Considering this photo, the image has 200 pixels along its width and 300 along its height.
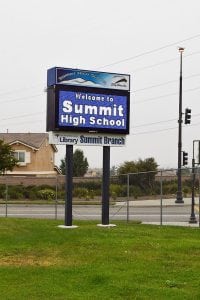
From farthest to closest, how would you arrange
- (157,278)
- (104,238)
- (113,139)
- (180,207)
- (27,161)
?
(27,161) < (180,207) < (113,139) < (104,238) < (157,278)

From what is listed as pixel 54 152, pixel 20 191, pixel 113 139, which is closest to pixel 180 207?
pixel 113 139

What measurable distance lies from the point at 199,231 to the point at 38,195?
26.4 metres

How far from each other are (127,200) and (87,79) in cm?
765

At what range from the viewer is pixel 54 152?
78.3 meters

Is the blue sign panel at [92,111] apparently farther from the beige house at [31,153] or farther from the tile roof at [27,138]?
the tile roof at [27,138]

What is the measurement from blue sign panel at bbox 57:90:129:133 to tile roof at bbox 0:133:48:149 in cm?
4957

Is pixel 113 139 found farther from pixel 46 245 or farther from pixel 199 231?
pixel 46 245

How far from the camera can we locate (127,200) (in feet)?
80.9

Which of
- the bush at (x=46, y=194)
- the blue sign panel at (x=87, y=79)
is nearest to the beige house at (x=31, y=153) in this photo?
the bush at (x=46, y=194)

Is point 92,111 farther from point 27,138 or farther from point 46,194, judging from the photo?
point 27,138

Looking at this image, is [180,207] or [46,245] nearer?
[46,245]

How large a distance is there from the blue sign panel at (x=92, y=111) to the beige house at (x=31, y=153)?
46599mm

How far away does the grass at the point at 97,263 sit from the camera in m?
8.88

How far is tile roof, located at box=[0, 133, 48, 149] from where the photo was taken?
68.4 meters
